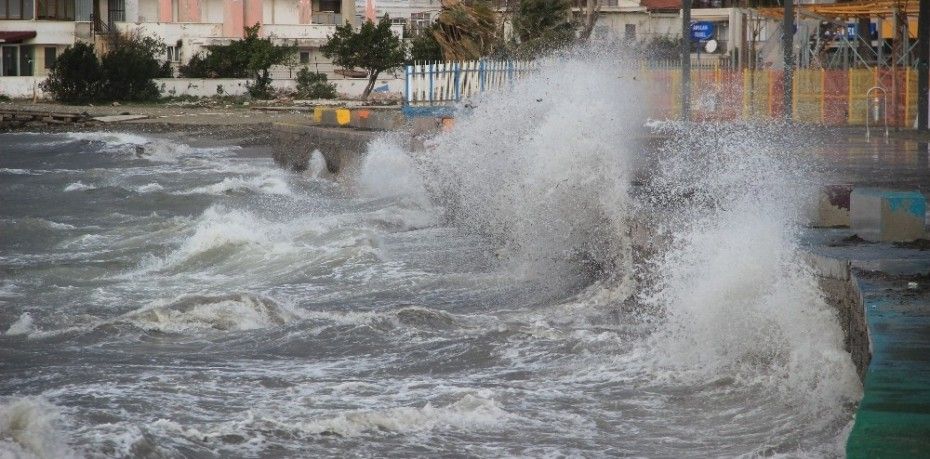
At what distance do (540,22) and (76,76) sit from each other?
→ 18991 millimetres

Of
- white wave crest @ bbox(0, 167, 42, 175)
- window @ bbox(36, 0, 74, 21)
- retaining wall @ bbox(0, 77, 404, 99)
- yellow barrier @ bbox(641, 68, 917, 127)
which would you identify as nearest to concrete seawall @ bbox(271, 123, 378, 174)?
white wave crest @ bbox(0, 167, 42, 175)

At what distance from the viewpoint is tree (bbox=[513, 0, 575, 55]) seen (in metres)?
38.0

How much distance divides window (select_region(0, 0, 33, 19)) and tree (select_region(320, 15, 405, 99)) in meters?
13.4

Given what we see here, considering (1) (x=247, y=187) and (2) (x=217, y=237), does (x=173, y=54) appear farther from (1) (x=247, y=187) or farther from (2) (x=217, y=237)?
(2) (x=217, y=237)

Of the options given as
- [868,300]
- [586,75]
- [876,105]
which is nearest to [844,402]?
[868,300]

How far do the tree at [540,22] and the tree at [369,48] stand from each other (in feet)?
43.1

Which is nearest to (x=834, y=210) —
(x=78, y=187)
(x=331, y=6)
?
(x=78, y=187)

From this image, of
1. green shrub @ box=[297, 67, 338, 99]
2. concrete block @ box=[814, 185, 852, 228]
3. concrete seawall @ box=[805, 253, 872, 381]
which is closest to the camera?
concrete seawall @ box=[805, 253, 872, 381]

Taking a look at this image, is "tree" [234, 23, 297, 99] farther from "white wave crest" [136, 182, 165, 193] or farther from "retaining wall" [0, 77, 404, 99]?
"white wave crest" [136, 182, 165, 193]

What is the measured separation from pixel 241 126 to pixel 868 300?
107ft

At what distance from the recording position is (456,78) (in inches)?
1094

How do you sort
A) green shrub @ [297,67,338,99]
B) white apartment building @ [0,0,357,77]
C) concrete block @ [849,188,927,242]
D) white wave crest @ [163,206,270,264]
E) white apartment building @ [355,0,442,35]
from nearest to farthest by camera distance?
1. concrete block @ [849,188,927,242]
2. white wave crest @ [163,206,270,264]
3. green shrub @ [297,67,338,99]
4. white apartment building @ [0,0,357,77]
5. white apartment building @ [355,0,442,35]

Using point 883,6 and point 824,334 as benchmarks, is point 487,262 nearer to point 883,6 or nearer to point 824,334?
point 824,334

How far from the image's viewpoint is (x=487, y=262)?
1391cm
